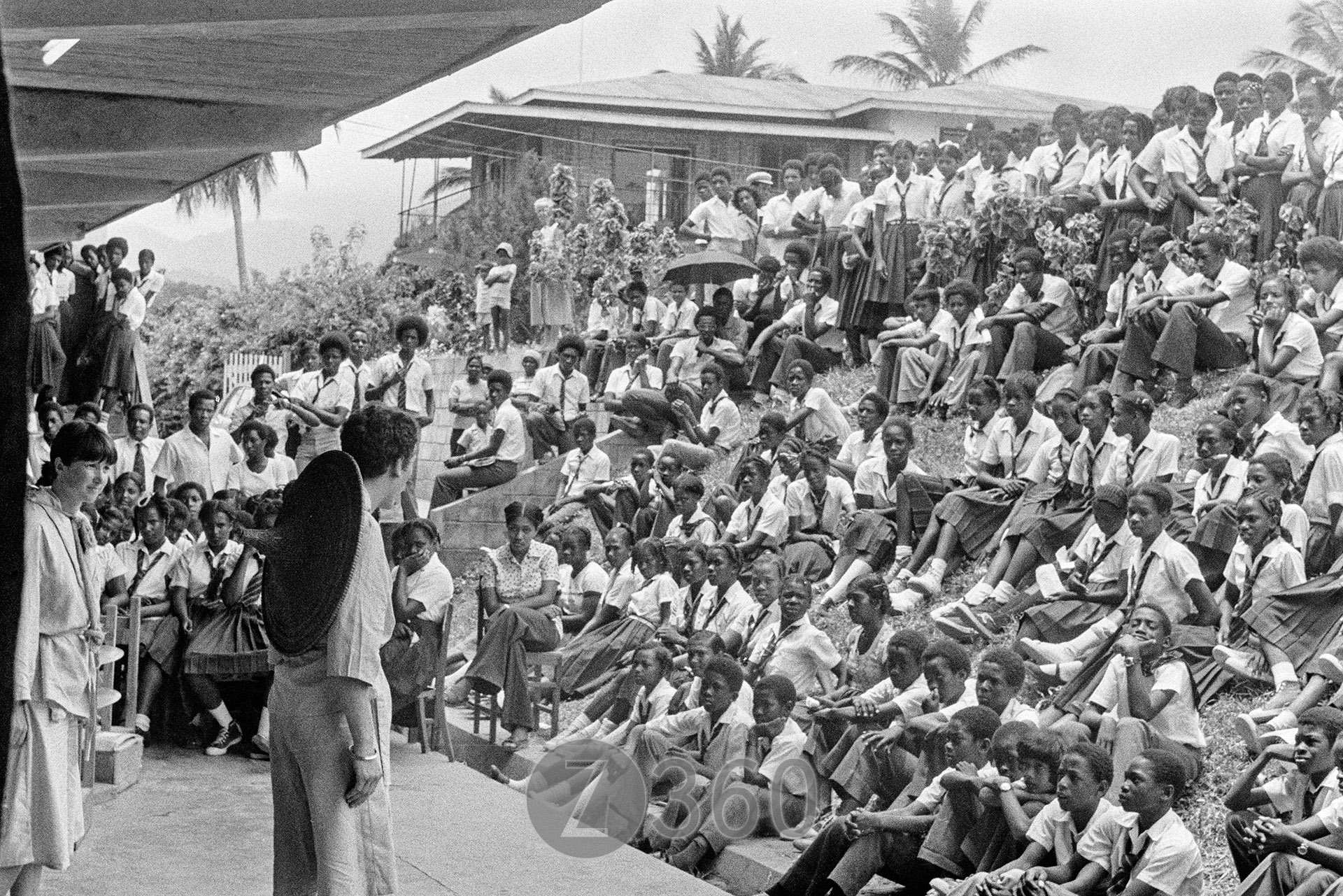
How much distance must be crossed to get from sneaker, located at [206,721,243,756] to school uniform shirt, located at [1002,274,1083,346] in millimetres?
6100

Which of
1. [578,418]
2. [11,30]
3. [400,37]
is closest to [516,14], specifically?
[400,37]

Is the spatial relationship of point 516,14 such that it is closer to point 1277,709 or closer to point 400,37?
point 400,37

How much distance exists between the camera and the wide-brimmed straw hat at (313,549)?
4078mm

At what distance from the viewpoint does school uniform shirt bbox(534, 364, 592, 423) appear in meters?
14.6

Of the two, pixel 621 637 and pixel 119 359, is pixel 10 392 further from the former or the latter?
pixel 119 359

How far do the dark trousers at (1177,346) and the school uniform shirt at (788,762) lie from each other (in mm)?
3895

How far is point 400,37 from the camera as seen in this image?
172 inches

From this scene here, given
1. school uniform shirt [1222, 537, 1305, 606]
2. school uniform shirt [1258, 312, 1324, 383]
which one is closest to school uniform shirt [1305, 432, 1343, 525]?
school uniform shirt [1222, 537, 1305, 606]

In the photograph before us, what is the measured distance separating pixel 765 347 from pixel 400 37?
979 centimetres

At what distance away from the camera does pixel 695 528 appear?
10.9 metres

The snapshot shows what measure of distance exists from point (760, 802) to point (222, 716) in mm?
2843

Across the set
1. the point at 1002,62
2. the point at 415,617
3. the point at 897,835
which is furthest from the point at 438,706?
the point at 1002,62

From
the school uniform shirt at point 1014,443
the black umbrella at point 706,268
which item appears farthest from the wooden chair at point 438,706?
the black umbrella at point 706,268

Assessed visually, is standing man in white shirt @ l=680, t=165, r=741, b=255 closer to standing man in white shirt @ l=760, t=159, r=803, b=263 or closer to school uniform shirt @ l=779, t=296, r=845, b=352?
standing man in white shirt @ l=760, t=159, r=803, b=263
